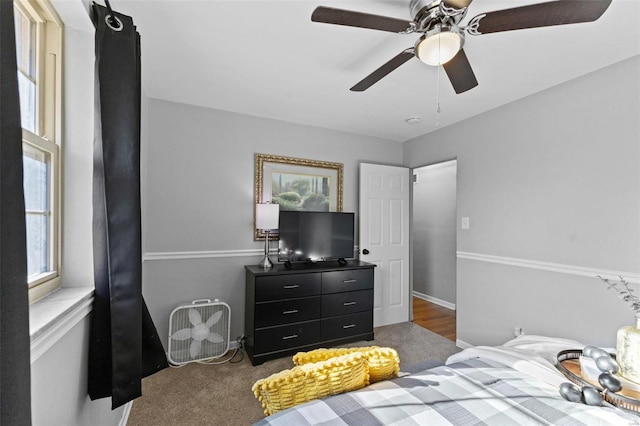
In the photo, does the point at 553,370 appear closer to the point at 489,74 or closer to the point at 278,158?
the point at 489,74

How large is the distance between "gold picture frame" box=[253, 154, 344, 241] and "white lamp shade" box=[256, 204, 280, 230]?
0.21 m

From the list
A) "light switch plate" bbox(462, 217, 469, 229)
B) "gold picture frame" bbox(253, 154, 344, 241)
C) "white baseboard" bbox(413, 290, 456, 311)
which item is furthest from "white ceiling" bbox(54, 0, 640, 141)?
"white baseboard" bbox(413, 290, 456, 311)

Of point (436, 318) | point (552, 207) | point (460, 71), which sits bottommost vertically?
point (436, 318)

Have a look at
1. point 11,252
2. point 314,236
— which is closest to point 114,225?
point 11,252

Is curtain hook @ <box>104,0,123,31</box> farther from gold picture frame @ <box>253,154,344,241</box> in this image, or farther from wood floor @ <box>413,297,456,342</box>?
wood floor @ <box>413,297,456,342</box>

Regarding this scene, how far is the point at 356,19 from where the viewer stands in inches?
51.4

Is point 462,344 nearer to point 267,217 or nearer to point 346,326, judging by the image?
point 346,326

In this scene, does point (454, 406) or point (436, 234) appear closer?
point (454, 406)

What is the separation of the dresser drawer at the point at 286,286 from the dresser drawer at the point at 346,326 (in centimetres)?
40

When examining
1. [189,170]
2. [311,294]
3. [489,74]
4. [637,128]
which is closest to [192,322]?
[311,294]

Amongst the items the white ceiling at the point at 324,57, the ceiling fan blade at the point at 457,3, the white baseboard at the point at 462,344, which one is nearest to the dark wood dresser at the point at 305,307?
the white baseboard at the point at 462,344

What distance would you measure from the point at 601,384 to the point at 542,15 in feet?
5.12

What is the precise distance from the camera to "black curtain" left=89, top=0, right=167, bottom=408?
4.00ft

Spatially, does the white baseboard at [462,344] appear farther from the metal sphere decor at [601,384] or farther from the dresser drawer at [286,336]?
the metal sphere decor at [601,384]
